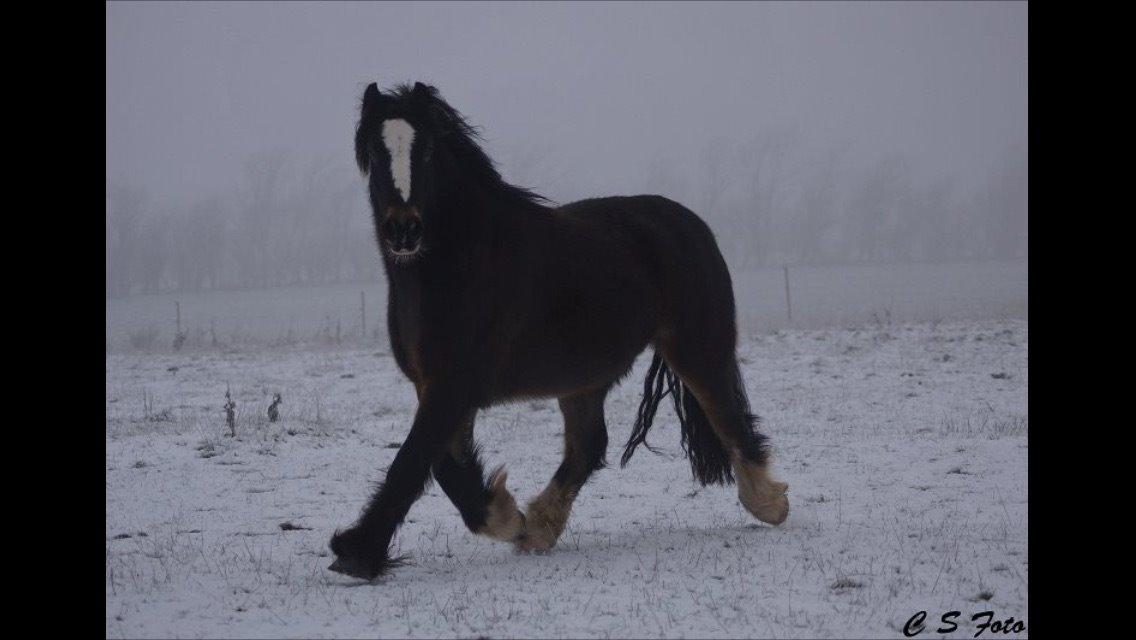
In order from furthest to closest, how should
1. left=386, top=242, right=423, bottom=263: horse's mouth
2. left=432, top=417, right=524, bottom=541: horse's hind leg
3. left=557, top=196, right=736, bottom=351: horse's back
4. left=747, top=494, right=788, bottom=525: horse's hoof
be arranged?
left=557, top=196, right=736, bottom=351: horse's back → left=747, top=494, right=788, bottom=525: horse's hoof → left=432, top=417, right=524, bottom=541: horse's hind leg → left=386, top=242, right=423, bottom=263: horse's mouth

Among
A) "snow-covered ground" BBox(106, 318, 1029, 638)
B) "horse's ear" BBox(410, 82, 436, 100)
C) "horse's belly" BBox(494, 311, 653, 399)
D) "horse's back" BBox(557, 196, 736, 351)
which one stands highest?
"horse's ear" BBox(410, 82, 436, 100)

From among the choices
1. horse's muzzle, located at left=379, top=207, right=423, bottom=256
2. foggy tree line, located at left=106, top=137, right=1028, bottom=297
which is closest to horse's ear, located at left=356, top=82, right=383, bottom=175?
horse's muzzle, located at left=379, top=207, right=423, bottom=256

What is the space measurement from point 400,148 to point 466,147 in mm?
804

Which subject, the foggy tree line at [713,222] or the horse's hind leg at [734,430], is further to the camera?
the foggy tree line at [713,222]

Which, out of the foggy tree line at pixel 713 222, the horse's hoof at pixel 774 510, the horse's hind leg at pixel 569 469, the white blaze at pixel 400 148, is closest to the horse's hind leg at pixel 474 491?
the horse's hind leg at pixel 569 469

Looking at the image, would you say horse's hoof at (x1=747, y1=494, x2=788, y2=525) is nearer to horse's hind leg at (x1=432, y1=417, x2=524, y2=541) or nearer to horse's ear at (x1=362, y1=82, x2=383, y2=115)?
horse's hind leg at (x1=432, y1=417, x2=524, y2=541)

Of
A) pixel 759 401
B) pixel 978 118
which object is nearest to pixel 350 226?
pixel 759 401

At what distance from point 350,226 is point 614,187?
29482mm

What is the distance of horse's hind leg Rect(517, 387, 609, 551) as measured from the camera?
5.94 meters

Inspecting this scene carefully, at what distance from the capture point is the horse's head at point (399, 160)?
4.89 metres

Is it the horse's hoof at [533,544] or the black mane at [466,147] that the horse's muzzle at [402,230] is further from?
the horse's hoof at [533,544]

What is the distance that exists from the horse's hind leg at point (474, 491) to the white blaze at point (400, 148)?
139 cm

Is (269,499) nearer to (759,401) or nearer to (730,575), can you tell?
(730,575)
